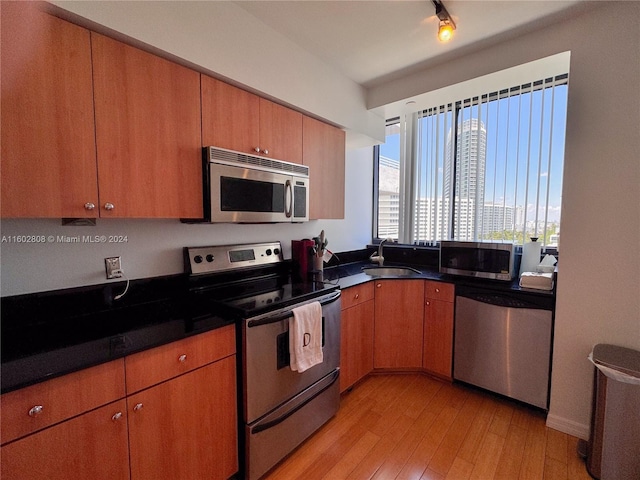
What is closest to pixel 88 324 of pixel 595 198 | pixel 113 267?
pixel 113 267

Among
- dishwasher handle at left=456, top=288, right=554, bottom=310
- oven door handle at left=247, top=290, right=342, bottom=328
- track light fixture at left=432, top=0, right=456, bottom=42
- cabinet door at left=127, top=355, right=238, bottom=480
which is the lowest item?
cabinet door at left=127, top=355, right=238, bottom=480

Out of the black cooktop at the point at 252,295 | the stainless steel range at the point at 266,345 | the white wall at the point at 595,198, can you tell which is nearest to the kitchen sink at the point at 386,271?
the black cooktop at the point at 252,295

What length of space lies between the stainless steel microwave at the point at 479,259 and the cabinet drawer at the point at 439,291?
0.20 meters

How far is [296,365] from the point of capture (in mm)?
1620

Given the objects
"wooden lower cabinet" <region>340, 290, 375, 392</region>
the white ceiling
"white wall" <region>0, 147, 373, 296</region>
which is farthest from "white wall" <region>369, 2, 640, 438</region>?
"white wall" <region>0, 147, 373, 296</region>

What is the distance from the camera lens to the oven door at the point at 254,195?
5.17 ft

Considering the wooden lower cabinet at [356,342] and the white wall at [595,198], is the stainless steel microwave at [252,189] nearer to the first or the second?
the wooden lower cabinet at [356,342]

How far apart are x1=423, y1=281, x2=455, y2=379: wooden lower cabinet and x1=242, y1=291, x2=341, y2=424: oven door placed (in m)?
1.21

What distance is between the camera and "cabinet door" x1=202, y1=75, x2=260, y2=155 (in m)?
1.56

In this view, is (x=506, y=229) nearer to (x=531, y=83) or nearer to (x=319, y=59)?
(x=531, y=83)

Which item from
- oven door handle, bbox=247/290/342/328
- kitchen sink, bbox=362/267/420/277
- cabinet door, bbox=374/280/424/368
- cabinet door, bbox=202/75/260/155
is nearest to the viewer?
oven door handle, bbox=247/290/342/328

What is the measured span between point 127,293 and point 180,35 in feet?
4.40

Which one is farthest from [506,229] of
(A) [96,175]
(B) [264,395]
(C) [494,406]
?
(A) [96,175]

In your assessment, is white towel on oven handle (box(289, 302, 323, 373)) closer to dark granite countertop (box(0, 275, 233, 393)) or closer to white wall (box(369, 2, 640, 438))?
dark granite countertop (box(0, 275, 233, 393))
